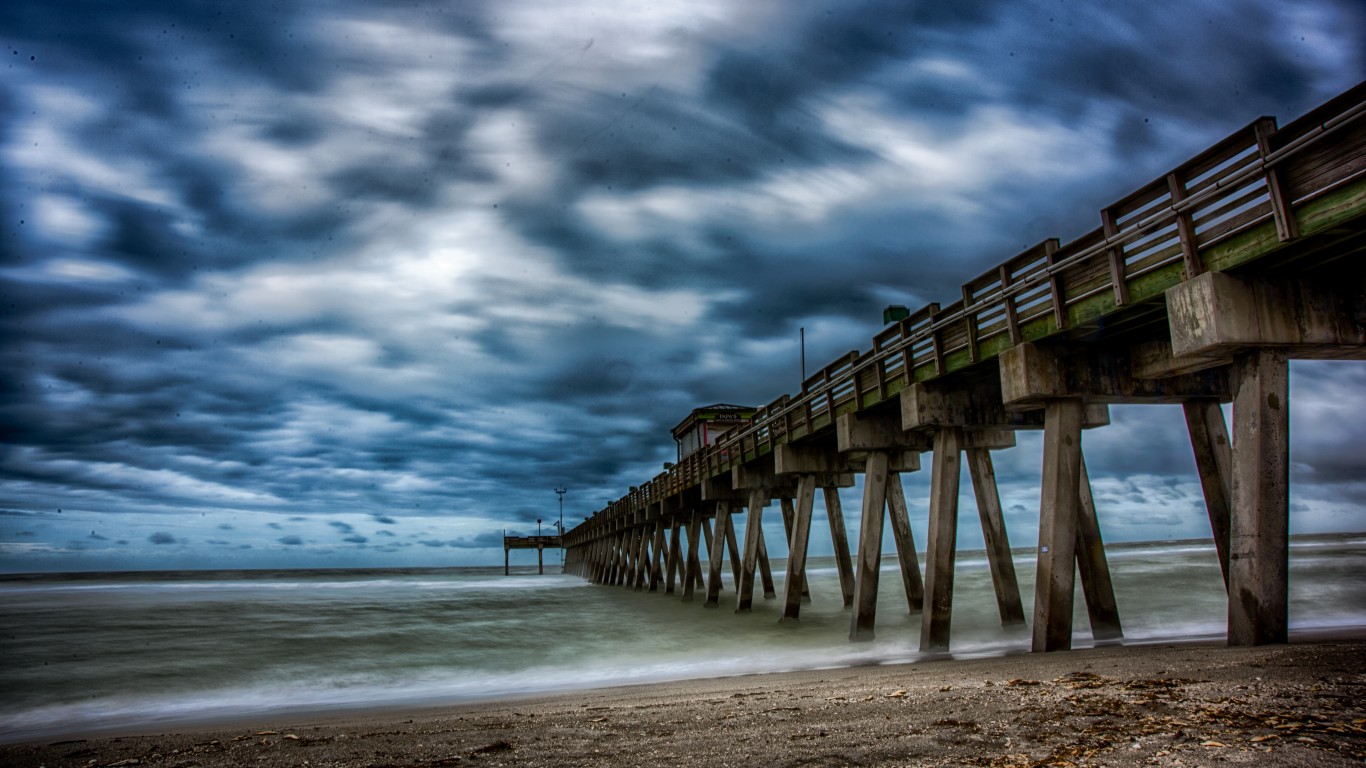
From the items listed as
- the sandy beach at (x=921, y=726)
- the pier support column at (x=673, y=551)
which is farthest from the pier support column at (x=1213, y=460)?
the pier support column at (x=673, y=551)

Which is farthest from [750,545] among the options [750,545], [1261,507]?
[1261,507]

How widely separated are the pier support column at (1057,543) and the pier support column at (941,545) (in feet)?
6.65

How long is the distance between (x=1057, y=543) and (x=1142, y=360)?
2902mm

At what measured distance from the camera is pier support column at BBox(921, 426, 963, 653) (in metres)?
12.1

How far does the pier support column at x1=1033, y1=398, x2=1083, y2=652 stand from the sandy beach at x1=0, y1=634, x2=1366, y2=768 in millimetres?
1204

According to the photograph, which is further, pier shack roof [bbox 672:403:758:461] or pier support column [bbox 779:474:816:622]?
pier shack roof [bbox 672:403:758:461]

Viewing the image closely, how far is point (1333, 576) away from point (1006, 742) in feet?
102

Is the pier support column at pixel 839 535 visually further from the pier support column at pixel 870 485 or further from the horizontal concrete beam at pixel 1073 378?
the horizontal concrete beam at pixel 1073 378

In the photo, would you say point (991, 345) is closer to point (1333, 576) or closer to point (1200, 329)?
point (1200, 329)

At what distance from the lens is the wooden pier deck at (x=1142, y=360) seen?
728 cm

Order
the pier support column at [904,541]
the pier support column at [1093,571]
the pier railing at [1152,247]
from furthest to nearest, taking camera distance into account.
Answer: the pier support column at [904,541] < the pier support column at [1093,571] < the pier railing at [1152,247]

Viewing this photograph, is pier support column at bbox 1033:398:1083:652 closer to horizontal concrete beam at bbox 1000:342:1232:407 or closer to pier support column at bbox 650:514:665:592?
horizontal concrete beam at bbox 1000:342:1232:407

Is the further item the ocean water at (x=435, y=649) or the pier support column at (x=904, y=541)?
the pier support column at (x=904, y=541)

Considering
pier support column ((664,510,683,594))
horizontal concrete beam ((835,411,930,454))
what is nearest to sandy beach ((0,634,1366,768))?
horizontal concrete beam ((835,411,930,454))
